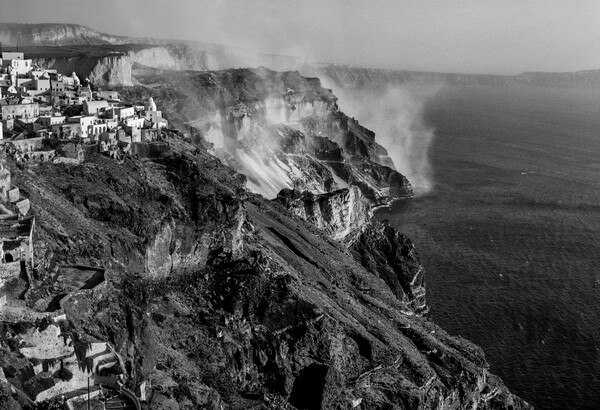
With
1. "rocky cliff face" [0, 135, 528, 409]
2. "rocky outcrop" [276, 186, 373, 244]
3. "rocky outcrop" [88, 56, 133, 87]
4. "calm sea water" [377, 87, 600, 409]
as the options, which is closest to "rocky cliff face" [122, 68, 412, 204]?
"rocky outcrop" [88, 56, 133, 87]

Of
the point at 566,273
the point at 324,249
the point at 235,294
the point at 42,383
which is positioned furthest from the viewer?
the point at 566,273

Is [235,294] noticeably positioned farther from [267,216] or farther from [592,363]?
[592,363]

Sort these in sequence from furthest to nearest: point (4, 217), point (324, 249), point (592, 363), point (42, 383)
A: point (324, 249)
point (592, 363)
point (4, 217)
point (42, 383)

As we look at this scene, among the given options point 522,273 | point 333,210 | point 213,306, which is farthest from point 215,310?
point 522,273

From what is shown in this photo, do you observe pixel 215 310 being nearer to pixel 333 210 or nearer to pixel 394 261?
pixel 394 261

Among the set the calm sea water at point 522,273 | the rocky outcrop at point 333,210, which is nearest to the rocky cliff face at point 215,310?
the calm sea water at point 522,273

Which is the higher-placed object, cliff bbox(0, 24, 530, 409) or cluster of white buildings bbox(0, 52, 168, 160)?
cluster of white buildings bbox(0, 52, 168, 160)

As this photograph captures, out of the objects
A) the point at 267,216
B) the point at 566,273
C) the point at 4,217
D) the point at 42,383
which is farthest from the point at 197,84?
the point at 42,383

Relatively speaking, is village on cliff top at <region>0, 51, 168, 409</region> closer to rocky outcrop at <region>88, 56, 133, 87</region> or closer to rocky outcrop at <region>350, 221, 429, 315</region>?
rocky outcrop at <region>88, 56, 133, 87</region>
